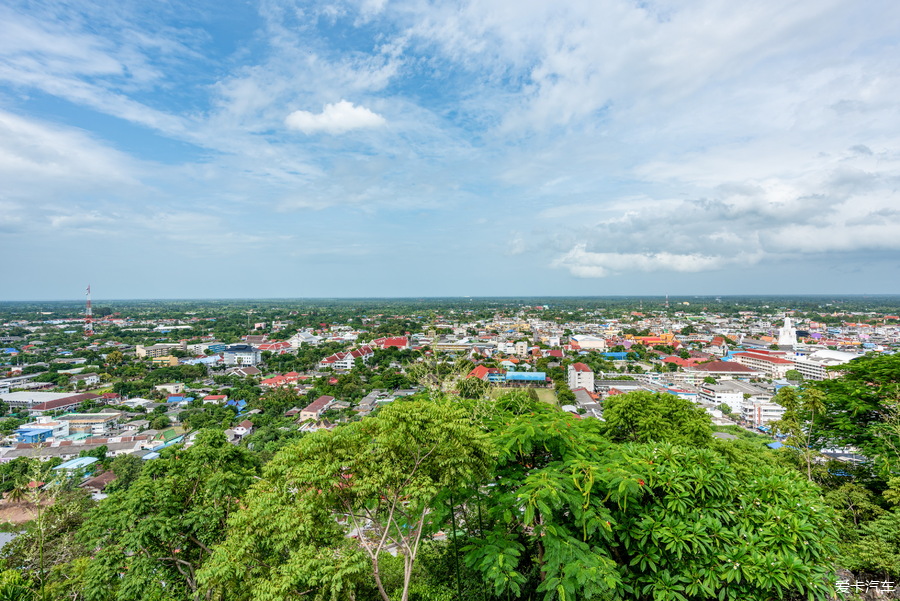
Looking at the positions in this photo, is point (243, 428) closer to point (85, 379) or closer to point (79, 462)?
→ point (79, 462)

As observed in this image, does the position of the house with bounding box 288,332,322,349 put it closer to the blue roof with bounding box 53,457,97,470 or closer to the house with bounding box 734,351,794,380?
the blue roof with bounding box 53,457,97,470

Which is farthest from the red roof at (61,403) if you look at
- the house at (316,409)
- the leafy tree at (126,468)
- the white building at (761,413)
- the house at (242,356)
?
the white building at (761,413)

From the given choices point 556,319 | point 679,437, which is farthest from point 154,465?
point 556,319

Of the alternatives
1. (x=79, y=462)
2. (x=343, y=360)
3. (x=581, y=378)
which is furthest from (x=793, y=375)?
(x=79, y=462)

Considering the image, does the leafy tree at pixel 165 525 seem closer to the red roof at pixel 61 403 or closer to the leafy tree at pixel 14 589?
the leafy tree at pixel 14 589

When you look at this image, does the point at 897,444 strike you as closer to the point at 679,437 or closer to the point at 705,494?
the point at 679,437

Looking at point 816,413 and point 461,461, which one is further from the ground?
point 461,461
